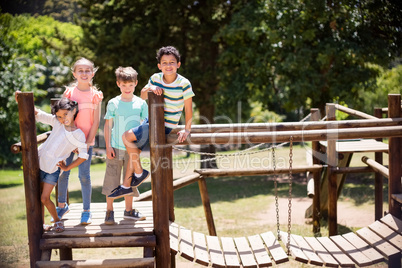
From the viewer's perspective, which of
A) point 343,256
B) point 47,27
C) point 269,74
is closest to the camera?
point 343,256

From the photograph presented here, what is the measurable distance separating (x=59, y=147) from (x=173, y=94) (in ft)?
3.82

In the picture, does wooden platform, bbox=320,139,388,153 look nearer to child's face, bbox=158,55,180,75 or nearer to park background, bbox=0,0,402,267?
child's face, bbox=158,55,180,75

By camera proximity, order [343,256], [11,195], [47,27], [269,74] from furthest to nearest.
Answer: [47,27]
[11,195]
[269,74]
[343,256]

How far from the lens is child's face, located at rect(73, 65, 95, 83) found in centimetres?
410

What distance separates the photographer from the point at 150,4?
46.7 ft

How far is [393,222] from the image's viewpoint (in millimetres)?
4785

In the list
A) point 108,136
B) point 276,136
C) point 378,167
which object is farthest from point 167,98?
point 378,167

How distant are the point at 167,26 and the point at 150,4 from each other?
96cm

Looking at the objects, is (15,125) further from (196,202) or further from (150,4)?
(196,202)

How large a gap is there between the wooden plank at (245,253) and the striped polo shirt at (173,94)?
1.46 m

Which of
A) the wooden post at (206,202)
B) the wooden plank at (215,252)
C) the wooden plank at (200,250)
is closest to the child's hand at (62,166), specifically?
the wooden plank at (200,250)

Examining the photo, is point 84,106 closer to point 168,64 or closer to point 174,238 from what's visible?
point 168,64

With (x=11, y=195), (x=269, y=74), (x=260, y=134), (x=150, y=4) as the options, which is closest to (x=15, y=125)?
(x=11, y=195)

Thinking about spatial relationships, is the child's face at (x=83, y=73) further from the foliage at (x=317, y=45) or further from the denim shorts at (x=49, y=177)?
the foliage at (x=317, y=45)
